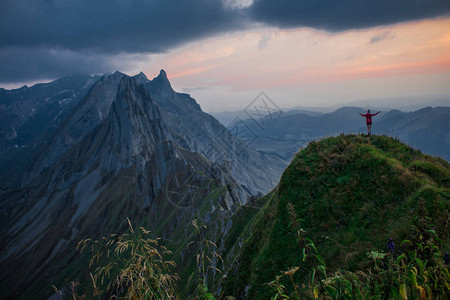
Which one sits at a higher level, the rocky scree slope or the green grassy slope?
the green grassy slope

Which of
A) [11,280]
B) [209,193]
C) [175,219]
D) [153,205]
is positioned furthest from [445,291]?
[11,280]

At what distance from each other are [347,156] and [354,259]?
695cm

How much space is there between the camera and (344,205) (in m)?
12.6

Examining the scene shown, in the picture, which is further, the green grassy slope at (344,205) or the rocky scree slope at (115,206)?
the rocky scree slope at (115,206)

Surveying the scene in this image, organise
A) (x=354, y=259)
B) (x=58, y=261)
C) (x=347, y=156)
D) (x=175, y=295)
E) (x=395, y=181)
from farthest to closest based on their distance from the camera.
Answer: (x=58, y=261) → (x=347, y=156) → (x=395, y=181) → (x=354, y=259) → (x=175, y=295)

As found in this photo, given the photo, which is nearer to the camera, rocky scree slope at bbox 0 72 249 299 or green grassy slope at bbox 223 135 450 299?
green grassy slope at bbox 223 135 450 299

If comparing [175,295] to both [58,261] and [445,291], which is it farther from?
[58,261]

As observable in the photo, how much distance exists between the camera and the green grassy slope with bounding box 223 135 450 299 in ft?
33.2

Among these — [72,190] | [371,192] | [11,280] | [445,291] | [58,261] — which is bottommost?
[11,280]

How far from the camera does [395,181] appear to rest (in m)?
12.2

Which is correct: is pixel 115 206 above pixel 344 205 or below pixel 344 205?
below

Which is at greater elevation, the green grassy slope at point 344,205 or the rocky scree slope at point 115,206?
the green grassy slope at point 344,205

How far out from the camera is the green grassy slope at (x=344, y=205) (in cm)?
1012

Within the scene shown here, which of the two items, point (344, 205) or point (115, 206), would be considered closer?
point (344, 205)
